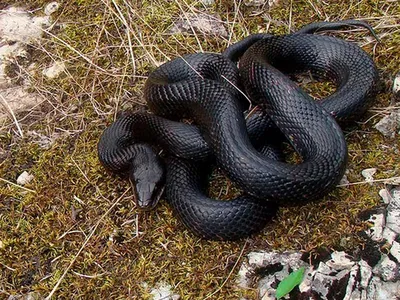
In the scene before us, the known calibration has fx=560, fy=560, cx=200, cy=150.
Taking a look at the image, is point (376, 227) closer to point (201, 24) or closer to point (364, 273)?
point (364, 273)

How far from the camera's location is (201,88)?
5023mm

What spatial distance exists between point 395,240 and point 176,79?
2.61m

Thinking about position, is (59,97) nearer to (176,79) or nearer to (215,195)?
(176,79)

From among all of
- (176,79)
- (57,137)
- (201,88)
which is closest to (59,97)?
(57,137)

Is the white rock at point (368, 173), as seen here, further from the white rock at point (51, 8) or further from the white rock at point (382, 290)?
the white rock at point (51, 8)

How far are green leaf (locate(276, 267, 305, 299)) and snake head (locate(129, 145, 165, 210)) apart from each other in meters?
1.31

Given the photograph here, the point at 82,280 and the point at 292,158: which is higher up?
the point at 292,158

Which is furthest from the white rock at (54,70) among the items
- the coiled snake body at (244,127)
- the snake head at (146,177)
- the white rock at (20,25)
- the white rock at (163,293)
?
the white rock at (163,293)

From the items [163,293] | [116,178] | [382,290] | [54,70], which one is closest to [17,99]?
[54,70]

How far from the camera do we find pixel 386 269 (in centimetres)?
393

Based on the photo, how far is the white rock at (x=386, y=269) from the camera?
3.89 metres

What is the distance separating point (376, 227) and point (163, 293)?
1685 mm

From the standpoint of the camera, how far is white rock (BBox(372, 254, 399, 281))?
3889 millimetres

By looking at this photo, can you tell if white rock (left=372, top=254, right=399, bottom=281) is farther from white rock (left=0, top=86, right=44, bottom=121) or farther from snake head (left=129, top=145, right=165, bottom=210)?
white rock (left=0, top=86, right=44, bottom=121)
